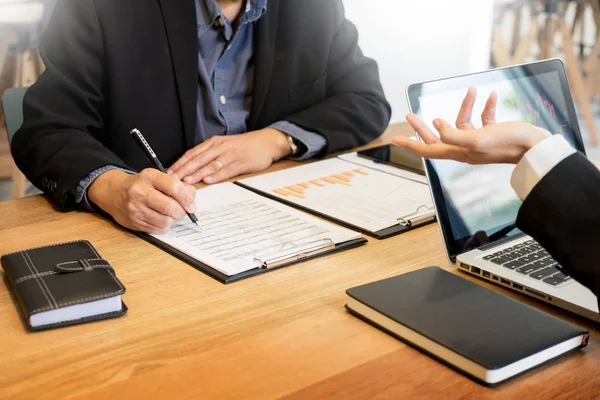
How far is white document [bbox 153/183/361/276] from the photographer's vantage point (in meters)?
1.01

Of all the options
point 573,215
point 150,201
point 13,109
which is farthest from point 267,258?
point 13,109

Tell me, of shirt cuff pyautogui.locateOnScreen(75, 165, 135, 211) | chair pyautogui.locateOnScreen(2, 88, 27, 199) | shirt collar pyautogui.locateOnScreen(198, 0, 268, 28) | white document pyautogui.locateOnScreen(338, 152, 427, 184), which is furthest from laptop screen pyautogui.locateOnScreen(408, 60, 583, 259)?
chair pyautogui.locateOnScreen(2, 88, 27, 199)

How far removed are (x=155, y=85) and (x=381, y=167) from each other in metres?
0.52

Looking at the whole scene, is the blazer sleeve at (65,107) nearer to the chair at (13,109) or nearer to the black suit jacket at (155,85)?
the black suit jacket at (155,85)

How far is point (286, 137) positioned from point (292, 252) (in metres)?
0.54

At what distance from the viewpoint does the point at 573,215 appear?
769 mm

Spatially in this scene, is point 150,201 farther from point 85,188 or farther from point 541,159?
point 541,159

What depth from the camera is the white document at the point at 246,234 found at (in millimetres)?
1014

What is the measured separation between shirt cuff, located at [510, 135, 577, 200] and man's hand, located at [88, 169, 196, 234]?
20.1 inches

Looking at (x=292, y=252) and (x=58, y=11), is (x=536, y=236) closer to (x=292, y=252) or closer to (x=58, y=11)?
(x=292, y=252)

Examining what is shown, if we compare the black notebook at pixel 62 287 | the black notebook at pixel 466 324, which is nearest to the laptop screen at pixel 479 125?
the black notebook at pixel 466 324

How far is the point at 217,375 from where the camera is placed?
2.43ft

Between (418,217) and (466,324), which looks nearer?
(466,324)

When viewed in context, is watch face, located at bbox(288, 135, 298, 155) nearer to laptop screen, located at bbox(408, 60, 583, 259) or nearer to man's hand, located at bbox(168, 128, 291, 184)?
man's hand, located at bbox(168, 128, 291, 184)
